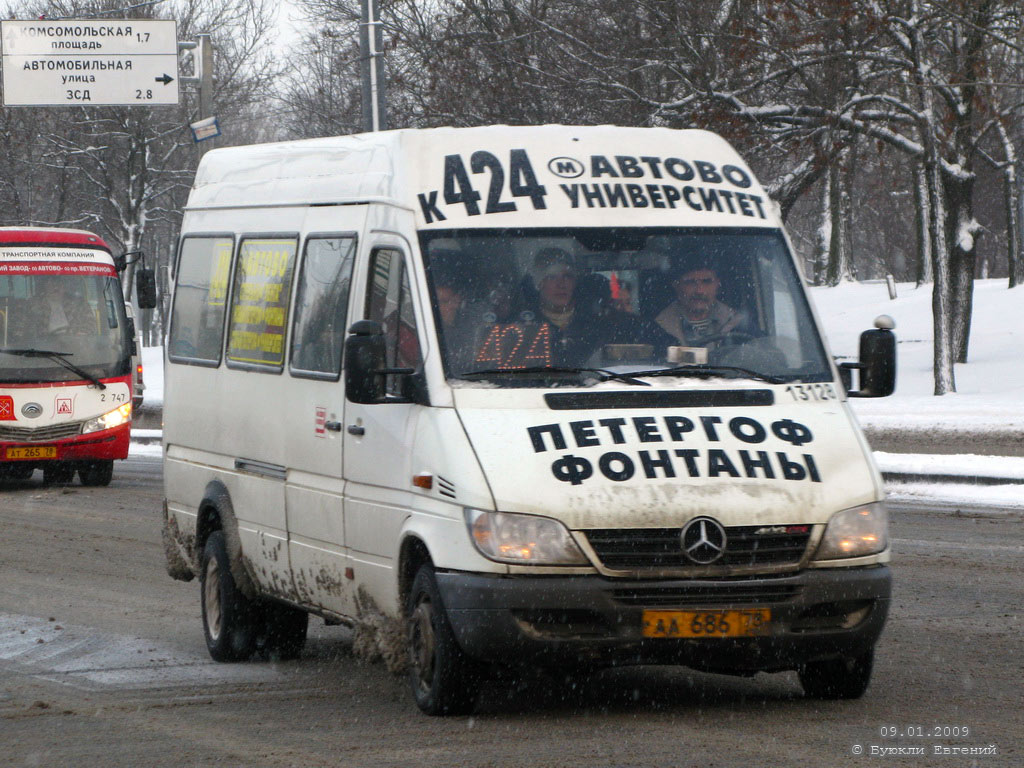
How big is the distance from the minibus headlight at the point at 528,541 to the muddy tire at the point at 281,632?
2525mm

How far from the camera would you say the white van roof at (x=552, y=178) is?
718 centimetres

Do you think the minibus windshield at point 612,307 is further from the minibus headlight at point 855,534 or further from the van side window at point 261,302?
the van side window at point 261,302

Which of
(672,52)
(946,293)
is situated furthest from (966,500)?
(946,293)

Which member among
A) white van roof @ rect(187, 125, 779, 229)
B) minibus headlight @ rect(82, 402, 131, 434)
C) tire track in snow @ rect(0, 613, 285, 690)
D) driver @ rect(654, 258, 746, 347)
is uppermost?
white van roof @ rect(187, 125, 779, 229)

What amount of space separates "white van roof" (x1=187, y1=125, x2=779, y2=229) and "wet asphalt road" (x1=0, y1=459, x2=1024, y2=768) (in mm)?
1908

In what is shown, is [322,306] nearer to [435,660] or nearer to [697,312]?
[697,312]

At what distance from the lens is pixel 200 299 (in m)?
9.38

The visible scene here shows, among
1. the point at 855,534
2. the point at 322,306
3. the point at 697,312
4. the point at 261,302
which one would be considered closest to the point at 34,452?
the point at 261,302

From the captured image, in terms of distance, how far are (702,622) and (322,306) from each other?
241 cm

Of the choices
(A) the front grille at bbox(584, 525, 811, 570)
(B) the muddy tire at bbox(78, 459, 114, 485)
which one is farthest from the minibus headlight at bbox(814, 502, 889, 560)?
(B) the muddy tire at bbox(78, 459, 114, 485)

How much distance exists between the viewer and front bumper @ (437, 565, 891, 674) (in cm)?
620

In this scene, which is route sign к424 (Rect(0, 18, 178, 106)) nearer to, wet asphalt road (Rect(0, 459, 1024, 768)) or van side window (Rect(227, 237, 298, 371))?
wet asphalt road (Rect(0, 459, 1024, 768))

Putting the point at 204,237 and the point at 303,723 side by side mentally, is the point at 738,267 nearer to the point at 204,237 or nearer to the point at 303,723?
the point at 303,723
